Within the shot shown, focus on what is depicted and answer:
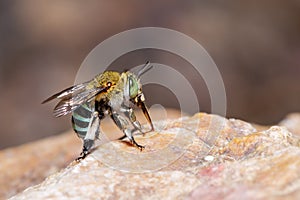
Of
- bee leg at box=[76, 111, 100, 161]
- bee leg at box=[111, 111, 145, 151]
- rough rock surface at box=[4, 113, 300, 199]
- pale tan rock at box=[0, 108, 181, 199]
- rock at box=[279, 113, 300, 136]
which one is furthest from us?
rock at box=[279, 113, 300, 136]

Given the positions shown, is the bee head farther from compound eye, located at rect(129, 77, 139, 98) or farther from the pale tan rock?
the pale tan rock

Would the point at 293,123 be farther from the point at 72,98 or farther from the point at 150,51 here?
the point at 150,51

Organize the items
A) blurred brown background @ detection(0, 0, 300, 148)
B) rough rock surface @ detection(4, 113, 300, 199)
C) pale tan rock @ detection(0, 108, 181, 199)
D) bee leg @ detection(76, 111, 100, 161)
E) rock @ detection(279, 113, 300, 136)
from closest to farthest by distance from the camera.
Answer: rough rock surface @ detection(4, 113, 300, 199) → bee leg @ detection(76, 111, 100, 161) → pale tan rock @ detection(0, 108, 181, 199) → rock @ detection(279, 113, 300, 136) → blurred brown background @ detection(0, 0, 300, 148)

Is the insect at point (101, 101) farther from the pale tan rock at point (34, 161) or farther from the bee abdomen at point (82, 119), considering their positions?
the pale tan rock at point (34, 161)

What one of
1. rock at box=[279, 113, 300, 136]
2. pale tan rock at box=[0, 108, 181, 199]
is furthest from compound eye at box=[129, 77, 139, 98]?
rock at box=[279, 113, 300, 136]

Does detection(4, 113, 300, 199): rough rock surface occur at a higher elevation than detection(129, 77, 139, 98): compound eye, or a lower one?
lower

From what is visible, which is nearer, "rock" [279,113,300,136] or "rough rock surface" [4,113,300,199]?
"rough rock surface" [4,113,300,199]

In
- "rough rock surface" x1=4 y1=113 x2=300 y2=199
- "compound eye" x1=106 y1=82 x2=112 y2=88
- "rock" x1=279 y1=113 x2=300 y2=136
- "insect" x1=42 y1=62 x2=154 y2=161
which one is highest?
"compound eye" x1=106 y1=82 x2=112 y2=88

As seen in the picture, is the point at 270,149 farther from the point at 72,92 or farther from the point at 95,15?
the point at 95,15

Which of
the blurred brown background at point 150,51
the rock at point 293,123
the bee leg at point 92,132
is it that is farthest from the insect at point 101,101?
the blurred brown background at point 150,51
